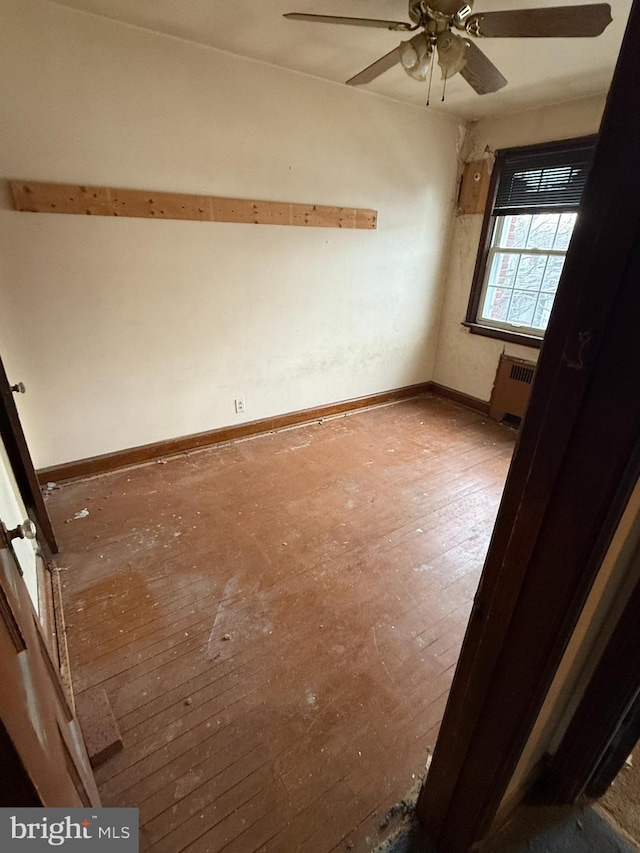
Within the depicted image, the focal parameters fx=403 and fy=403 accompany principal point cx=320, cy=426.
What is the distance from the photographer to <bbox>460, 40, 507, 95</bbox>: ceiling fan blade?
5.75ft

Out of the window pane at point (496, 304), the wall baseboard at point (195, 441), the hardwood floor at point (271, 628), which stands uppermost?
the window pane at point (496, 304)

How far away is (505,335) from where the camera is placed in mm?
3504

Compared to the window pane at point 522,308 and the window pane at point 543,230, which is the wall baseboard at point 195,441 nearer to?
the window pane at point 522,308

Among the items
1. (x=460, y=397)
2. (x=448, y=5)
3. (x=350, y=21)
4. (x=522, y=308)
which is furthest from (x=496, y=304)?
(x=350, y=21)

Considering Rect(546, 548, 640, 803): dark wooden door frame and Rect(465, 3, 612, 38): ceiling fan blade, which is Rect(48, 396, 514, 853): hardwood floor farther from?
Rect(465, 3, 612, 38): ceiling fan blade

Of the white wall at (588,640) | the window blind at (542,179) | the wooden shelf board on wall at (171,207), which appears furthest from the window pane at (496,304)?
the white wall at (588,640)

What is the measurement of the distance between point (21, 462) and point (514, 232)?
380cm

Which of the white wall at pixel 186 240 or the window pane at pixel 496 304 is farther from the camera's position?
the window pane at pixel 496 304

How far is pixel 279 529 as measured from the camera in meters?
2.23

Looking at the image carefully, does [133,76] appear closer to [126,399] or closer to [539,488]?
[126,399]

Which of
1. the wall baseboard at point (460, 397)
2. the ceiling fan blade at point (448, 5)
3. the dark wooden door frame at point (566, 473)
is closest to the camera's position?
the dark wooden door frame at point (566, 473)

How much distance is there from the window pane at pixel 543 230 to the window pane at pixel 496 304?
41cm

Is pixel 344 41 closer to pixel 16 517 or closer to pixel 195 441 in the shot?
pixel 195 441

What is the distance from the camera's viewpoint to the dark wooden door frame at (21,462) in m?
1.63
